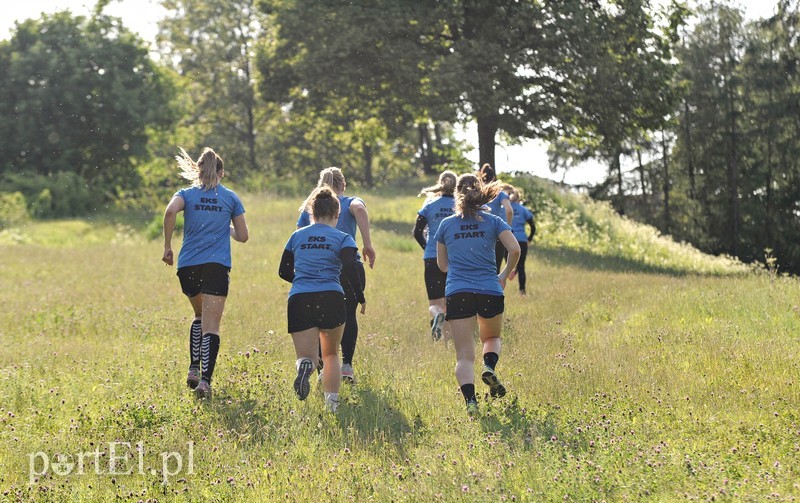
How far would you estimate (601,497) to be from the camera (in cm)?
504

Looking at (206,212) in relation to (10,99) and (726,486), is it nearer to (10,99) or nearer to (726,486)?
(726,486)

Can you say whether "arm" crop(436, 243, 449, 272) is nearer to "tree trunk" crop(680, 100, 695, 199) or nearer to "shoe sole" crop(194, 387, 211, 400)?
"shoe sole" crop(194, 387, 211, 400)

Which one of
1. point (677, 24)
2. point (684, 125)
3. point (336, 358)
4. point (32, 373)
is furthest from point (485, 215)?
point (684, 125)

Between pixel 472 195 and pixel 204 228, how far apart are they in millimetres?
2598

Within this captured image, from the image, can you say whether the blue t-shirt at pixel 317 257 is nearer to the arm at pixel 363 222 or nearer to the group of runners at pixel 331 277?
the group of runners at pixel 331 277

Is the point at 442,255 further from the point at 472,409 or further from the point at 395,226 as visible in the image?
the point at 395,226

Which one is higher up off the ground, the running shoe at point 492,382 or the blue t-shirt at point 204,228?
the blue t-shirt at point 204,228

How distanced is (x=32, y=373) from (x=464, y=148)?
2599 cm

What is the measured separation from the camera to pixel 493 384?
7254 millimetres

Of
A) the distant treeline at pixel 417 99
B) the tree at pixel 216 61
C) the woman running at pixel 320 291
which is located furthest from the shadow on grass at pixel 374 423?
the tree at pixel 216 61

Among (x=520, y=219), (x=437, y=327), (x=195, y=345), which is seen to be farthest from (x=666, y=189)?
(x=195, y=345)

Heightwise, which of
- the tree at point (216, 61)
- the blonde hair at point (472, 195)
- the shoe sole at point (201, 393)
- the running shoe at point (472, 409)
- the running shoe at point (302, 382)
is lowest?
the running shoe at point (472, 409)

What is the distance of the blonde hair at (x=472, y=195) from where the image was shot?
7219mm

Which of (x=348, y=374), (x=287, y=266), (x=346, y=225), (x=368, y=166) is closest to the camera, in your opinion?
(x=287, y=266)
